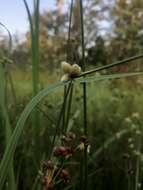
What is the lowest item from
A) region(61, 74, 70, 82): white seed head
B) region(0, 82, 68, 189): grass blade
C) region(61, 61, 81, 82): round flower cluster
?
region(0, 82, 68, 189): grass blade

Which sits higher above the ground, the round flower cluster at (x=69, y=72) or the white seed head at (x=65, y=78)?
the round flower cluster at (x=69, y=72)

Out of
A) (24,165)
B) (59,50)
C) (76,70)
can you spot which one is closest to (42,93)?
(76,70)

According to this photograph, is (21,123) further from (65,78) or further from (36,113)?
(36,113)

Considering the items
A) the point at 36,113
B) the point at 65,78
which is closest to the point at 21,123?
the point at 65,78

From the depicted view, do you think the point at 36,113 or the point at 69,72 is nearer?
the point at 69,72

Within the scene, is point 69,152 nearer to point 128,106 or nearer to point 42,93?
point 42,93

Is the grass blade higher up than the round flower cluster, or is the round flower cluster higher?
the round flower cluster

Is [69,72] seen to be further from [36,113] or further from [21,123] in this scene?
[36,113]

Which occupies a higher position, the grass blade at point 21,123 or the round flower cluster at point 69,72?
the round flower cluster at point 69,72

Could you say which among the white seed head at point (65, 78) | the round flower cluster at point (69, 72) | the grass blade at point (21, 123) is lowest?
the grass blade at point (21, 123)

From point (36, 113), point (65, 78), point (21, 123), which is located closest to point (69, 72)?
point (65, 78)

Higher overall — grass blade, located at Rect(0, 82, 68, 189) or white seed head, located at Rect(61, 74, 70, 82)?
white seed head, located at Rect(61, 74, 70, 82)
